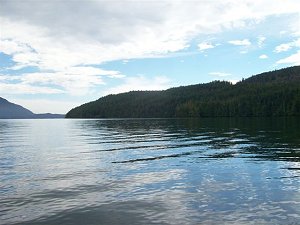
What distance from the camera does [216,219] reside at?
52.4 ft

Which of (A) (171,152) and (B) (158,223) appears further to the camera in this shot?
(A) (171,152)

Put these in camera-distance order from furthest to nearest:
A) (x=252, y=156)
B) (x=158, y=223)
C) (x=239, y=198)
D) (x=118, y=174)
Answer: (x=252, y=156) < (x=118, y=174) < (x=239, y=198) < (x=158, y=223)

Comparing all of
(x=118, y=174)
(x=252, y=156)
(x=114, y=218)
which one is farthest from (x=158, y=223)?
(x=252, y=156)

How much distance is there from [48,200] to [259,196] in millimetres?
12737

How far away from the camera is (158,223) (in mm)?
15641

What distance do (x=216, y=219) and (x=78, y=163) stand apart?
21.2 metres

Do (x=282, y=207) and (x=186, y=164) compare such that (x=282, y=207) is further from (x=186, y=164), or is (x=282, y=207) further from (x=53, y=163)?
(x=53, y=163)

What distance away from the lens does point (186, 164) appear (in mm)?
32094

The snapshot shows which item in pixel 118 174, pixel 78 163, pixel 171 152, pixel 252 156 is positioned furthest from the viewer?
pixel 171 152

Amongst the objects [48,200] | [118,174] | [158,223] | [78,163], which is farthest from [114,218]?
[78,163]

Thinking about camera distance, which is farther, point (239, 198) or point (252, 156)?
point (252, 156)

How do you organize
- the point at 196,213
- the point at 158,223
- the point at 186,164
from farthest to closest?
the point at 186,164
the point at 196,213
the point at 158,223

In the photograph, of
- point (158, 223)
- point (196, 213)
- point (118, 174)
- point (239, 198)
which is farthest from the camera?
point (118, 174)

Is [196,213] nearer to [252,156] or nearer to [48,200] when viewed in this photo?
[48,200]
